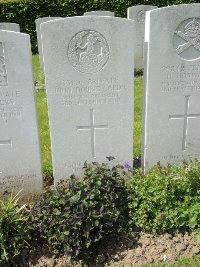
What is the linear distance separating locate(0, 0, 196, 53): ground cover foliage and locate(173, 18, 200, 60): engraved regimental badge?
10232 mm

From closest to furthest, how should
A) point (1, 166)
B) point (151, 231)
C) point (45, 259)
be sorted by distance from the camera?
point (45, 259) → point (151, 231) → point (1, 166)

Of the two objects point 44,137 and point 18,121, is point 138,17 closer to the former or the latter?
point 44,137

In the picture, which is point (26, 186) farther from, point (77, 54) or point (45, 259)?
point (77, 54)

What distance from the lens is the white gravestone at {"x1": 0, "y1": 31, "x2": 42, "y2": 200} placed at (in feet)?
12.2

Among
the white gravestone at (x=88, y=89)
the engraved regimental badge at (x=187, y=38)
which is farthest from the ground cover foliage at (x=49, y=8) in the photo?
the white gravestone at (x=88, y=89)

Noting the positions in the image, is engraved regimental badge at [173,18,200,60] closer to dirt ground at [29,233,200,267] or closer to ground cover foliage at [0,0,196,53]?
dirt ground at [29,233,200,267]

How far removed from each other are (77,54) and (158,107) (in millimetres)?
1149

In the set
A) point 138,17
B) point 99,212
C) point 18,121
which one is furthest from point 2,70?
point 138,17

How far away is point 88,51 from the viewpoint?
382cm

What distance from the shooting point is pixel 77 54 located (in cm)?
382

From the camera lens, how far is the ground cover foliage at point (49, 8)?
45.0ft

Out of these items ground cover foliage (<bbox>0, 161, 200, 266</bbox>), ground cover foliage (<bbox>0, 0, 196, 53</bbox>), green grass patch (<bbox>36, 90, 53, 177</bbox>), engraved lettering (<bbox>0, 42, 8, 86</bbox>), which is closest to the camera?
ground cover foliage (<bbox>0, 161, 200, 266</bbox>)

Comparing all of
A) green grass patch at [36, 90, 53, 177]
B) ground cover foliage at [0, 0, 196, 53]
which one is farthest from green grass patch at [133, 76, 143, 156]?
ground cover foliage at [0, 0, 196, 53]

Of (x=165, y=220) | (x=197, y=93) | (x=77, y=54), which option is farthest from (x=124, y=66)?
(x=165, y=220)
